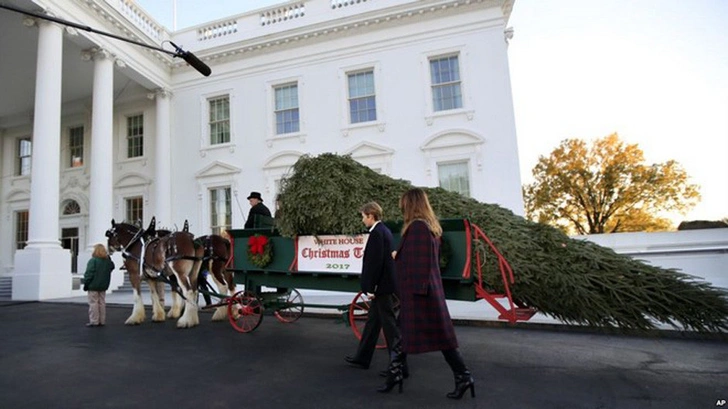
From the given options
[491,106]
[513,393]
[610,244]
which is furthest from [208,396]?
[491,106]

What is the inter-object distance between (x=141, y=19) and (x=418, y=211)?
1802 centimetres

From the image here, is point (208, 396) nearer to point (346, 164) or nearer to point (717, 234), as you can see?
point (346, 164)

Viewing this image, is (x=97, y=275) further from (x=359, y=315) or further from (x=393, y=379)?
(x=393, y=379)

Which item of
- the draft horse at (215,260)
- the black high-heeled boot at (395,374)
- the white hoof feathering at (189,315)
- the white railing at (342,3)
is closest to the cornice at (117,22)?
the white railing at (342,3)

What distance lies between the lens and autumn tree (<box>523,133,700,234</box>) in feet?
90.2

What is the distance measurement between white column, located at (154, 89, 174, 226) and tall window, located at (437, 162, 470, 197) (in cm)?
1139

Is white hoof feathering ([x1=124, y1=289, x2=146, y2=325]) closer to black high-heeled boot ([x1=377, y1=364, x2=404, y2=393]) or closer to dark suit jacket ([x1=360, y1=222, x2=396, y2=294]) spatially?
dark suit jacket ([x1=360, y1=222, x2=396, y2=294])

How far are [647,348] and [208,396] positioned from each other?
5.70 m

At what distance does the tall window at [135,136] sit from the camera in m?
18.2

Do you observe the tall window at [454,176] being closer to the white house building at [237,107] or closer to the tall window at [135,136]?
the white house building at [237,107]

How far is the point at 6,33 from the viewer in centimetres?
1416

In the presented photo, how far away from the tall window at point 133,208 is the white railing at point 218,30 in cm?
776

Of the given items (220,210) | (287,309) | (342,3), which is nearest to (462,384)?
(287,309)

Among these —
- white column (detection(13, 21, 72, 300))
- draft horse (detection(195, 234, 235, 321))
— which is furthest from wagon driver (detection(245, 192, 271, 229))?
white column (detection(13, 21, 72, 300))
